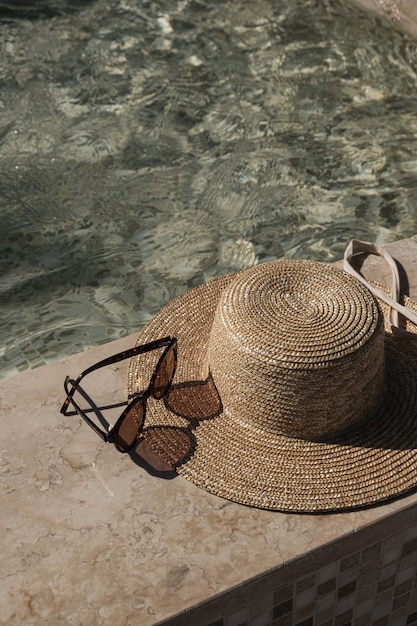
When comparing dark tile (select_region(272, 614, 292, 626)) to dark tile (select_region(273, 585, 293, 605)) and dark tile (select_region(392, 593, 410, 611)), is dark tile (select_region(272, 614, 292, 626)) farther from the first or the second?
dark tile (select_region(392, 593, 410, 611))

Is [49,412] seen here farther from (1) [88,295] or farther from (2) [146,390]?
(1) [88,295]

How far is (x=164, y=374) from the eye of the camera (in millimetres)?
2041

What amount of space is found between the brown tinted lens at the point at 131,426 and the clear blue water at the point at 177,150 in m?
1.06

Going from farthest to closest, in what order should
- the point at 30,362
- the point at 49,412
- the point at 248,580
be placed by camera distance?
1. the point at 30,362
2. the point at 49,412
3. the point at 248,580

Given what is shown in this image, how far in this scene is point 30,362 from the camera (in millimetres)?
2943

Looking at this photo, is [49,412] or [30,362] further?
[30,362]

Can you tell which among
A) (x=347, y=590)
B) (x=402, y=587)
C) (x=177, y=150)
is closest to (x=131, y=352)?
(x=347, y=590)

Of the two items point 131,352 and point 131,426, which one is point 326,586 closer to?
point 131,426

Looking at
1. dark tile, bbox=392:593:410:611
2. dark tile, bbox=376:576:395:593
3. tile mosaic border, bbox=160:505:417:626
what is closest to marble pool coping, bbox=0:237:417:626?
tile mosaic border, bbox=160:505:417:626

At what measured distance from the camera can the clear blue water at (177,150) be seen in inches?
132

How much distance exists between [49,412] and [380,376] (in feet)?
2.72

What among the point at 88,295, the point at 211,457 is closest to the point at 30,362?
the point at 88,295

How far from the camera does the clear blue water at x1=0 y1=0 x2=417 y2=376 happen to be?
3363mm

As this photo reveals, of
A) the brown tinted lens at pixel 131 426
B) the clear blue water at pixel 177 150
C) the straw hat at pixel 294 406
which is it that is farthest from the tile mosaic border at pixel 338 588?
the clear blue water at pixel 177 150
